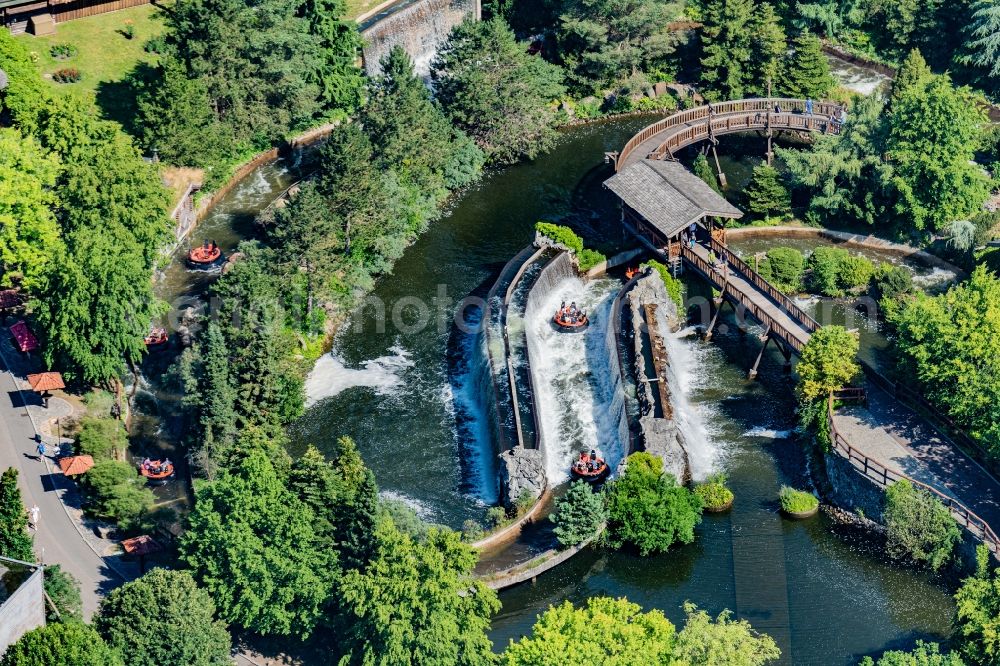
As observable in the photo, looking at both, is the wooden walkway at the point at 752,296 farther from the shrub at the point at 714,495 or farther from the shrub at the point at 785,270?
the shrub at the point at 714,495

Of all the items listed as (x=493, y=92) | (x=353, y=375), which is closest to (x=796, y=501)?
(x=353, y=375)

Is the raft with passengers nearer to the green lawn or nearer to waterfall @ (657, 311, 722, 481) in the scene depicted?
waterfall @ (657, 311, 722, 481)

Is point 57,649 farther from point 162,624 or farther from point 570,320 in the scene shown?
point 570,320

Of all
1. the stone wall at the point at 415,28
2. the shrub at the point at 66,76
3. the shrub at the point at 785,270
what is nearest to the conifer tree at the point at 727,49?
the stone wall at the point at 415,28

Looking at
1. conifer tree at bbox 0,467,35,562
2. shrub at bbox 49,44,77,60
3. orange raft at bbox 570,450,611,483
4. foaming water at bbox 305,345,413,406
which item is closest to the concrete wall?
conifer tree at bbox 0,467,35,562

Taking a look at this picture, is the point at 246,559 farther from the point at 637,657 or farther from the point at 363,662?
the point at 637,657
